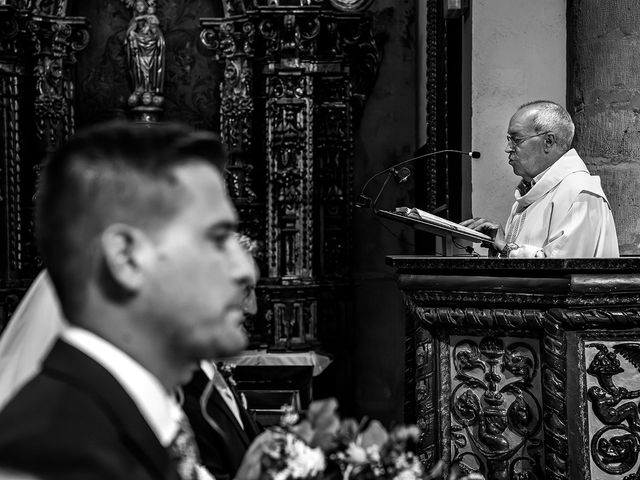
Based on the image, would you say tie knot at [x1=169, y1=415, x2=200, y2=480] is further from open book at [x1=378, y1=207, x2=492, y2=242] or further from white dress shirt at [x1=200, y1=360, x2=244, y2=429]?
open book at [x1=378, y1=207, x2=492, y2=242]

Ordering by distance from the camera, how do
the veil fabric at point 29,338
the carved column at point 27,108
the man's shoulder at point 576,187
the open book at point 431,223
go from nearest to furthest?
the veil fabric at point 29,338 < the open book at point 431,223 < the man's shoulder at point 576,187 < the carved column at point 27,108

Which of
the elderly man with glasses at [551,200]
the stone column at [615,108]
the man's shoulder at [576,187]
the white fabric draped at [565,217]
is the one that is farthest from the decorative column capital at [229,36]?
the man's shoulder at [576,187]

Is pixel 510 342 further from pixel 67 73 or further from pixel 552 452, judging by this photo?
pixel 67 73

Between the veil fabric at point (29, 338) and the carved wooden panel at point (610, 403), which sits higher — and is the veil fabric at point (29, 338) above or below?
above

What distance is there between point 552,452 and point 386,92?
478 cm

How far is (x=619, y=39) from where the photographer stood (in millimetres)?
5727

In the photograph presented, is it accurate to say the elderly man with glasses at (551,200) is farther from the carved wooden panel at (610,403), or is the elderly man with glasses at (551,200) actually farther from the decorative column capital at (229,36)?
the decorative column capital at (229,36)

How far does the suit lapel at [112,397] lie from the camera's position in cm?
128

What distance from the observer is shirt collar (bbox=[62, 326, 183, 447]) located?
4.34ft

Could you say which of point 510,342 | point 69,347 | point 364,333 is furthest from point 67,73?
point 69,347

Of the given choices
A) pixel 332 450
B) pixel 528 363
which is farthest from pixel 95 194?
pixel 528 363

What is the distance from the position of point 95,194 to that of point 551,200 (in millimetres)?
4087

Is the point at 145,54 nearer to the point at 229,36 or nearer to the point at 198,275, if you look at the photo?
the point at 229,36

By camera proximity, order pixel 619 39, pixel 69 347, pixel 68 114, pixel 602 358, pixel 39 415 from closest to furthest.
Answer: pixel 39 415 < pixel 69 347 < pixel 602 358 < pixel 619 39 < pixel 68 114
